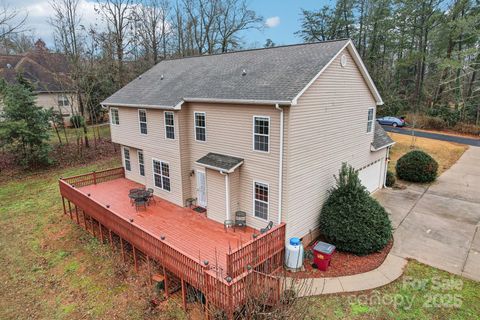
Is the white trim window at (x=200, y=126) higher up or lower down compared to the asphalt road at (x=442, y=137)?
higher up

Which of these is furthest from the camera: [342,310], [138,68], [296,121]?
[138,68]

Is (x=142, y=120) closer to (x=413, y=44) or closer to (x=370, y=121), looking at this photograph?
(x=370, y=121)

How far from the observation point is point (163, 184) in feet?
49.8

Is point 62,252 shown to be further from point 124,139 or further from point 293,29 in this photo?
point 293,29

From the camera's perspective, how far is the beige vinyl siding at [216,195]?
1191 centimetres

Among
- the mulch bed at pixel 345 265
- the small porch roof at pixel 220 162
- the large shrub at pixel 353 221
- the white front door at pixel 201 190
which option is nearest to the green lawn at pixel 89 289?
the mulch bed at pixel 345 265

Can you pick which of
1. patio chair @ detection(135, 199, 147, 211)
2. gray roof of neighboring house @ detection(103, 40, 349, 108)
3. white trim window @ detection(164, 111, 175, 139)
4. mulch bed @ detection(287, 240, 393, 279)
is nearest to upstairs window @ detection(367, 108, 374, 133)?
gray roof of neighboring house @ detection(103, 40, 349, 108)

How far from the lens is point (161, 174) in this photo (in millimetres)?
15094

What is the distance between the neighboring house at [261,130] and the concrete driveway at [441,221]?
2.83 meters

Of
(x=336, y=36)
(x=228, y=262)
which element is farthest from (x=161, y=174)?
(x=336, y=36)

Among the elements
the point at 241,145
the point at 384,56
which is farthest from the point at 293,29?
the point at 241,145

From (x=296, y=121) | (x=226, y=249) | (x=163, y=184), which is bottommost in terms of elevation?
(x=226, y=249)

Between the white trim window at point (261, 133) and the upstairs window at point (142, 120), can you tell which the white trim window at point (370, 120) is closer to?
the white trim window at point (261, 133)

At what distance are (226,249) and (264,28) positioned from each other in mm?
35818
